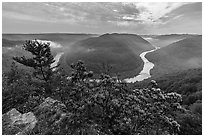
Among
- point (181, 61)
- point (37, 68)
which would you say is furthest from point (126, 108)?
point (181, 61)

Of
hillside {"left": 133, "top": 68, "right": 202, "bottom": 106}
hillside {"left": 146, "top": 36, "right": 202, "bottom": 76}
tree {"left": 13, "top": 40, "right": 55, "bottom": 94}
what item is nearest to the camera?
tree {"left": 13, "top": 40, "right": 55, "bottom": 94}

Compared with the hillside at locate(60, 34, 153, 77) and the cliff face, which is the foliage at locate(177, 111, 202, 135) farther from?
the hillside at locate(60, 34, 153, 77)

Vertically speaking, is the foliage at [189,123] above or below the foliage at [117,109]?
below

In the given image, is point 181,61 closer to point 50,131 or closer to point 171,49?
point 171,49

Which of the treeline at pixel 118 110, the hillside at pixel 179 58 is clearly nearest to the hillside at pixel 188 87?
the treeline at pixel 118 110

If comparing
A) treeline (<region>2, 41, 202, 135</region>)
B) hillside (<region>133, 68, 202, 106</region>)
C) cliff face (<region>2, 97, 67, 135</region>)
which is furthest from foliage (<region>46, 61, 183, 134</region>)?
hillside (<region>133, 68, 202, 106</region>)

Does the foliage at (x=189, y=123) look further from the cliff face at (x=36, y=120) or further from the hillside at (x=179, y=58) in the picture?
the hillside at (x=179, y=58)
